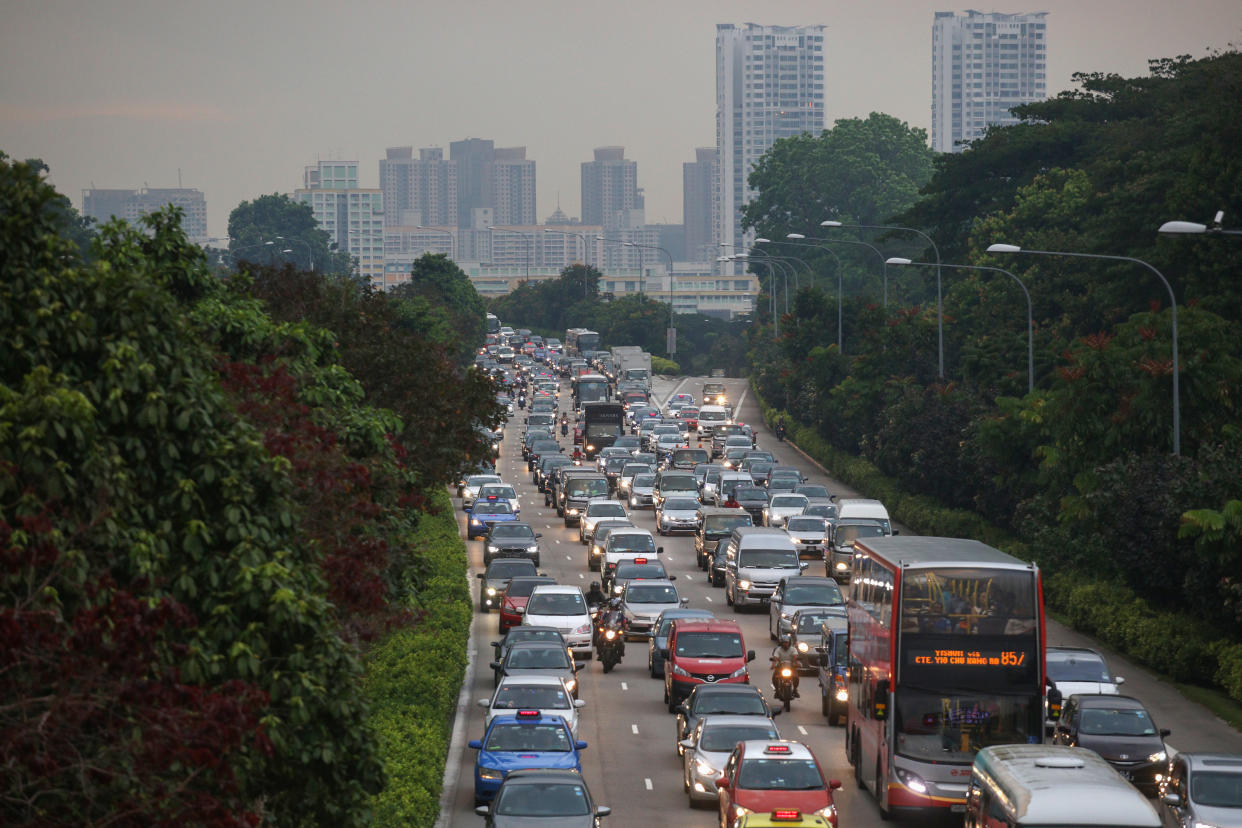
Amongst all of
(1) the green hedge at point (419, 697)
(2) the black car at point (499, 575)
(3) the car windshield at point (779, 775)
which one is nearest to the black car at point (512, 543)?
(2) the black car at point (499, 575)

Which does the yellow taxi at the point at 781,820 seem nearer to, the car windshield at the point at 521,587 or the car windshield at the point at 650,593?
the car windshield at the point at 650,593

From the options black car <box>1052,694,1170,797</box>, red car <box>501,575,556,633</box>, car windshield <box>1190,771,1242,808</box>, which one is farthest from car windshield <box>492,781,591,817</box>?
red car <box>501,575,556,633</box>

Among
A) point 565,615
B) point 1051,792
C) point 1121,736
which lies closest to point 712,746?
point 1121,736

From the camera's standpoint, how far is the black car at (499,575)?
4344 cm

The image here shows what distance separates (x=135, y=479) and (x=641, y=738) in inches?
699

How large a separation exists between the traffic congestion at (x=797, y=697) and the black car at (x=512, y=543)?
67mm

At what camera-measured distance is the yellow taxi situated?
19328 millimetres

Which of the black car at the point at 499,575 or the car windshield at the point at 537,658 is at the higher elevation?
the car windshield at the point at 537,658

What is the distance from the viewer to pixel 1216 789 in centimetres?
2098

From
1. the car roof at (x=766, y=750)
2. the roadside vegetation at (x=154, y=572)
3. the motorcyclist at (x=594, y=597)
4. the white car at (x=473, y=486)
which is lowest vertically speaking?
the white car at (x=473, y=486)

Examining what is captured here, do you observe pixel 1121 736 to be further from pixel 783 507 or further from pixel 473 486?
pixel 473 486

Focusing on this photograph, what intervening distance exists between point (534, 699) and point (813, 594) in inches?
484

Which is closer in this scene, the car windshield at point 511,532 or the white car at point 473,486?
the car windshield at point 511,532

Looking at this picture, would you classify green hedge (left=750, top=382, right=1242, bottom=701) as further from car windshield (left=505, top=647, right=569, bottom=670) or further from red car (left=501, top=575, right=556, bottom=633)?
red car (left=501, top=575, right=556, bottom=633)
